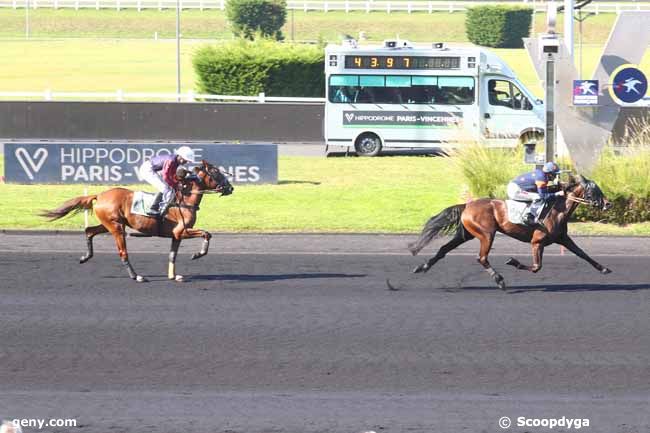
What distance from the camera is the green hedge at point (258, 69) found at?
4347 centimetres

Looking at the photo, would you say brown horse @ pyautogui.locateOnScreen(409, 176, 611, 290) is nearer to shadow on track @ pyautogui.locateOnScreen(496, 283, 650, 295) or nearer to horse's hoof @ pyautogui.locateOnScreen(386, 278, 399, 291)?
shadow on track @ pyautogui.locateOnScreen(496, 283, 650, 295)

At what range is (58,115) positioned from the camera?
3503 cm

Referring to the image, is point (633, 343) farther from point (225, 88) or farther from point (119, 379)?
point (225, 88)

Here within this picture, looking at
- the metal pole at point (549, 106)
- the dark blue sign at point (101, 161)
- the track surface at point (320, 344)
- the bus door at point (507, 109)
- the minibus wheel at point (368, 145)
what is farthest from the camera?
the minibus wheel at point (368, 145)

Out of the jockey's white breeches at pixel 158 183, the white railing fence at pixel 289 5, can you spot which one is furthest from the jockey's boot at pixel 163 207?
the white railing fence at pixel 289 5

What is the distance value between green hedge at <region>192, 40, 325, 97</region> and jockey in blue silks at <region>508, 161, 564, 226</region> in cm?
2966

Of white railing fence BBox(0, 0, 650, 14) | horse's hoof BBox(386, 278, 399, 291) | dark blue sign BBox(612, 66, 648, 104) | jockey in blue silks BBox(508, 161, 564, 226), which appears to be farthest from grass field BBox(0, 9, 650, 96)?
horse's hoof BBox(386, 278, 399, 291)

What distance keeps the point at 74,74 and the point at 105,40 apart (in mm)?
14168

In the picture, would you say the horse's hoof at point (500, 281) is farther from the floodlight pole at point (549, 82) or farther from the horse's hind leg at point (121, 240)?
the floodlight pole at point (549, 82)

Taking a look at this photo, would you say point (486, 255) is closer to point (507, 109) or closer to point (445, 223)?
point (445, 223)

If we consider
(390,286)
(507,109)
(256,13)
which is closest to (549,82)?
(390,286)

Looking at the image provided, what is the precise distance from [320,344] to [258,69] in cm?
3268

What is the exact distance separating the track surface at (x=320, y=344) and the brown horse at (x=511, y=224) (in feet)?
1.69

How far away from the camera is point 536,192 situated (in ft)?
47.5
